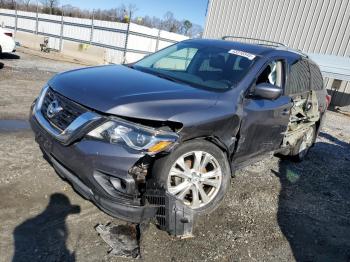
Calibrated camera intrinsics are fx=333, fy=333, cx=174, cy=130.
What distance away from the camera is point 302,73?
4973 millimetres

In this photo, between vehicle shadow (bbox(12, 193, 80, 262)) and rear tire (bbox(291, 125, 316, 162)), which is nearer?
vehicle shadow (bbox(12, 193, 80, 262))

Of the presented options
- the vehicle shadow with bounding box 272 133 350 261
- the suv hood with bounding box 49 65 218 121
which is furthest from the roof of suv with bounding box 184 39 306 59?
the vehicle shadow with bounding box 272 133 350 261

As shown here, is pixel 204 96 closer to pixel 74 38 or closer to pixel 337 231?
pixel 337 231

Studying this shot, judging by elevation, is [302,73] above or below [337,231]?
above

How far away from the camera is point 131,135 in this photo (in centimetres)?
271

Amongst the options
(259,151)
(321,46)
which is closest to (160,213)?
(259,151)

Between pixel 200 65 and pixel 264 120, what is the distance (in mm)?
1007

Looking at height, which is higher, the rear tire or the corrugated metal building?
the corrugated metal building

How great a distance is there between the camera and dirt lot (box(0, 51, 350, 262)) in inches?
108

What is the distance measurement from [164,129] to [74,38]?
21.3 meters

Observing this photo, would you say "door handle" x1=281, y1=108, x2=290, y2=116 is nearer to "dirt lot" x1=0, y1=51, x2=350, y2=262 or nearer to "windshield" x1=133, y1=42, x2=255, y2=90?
"windshield" x1=133, y1=42, x2=255, y2=90

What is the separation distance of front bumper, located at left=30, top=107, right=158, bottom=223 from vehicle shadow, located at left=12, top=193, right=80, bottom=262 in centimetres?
41

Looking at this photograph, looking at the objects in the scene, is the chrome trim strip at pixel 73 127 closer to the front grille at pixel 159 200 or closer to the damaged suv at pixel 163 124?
the damaged suv at pixel 163 124

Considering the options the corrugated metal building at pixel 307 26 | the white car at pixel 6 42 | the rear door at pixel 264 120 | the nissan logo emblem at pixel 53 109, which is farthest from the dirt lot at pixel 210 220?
the corrugated metal building at pixel 307 26
